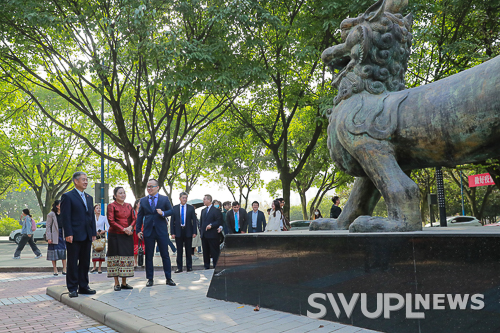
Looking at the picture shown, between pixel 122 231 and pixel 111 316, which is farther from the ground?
pixel 122 231

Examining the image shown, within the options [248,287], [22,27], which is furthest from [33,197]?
[248,287]

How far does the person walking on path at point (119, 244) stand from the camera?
7477 mm

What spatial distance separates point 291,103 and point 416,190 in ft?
37.3

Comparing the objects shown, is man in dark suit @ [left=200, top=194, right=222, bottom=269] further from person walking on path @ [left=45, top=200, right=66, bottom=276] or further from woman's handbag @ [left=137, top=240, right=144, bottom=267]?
person walking on path @ [left=45, top=200, right=66, bottom=276]

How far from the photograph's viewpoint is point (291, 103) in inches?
606

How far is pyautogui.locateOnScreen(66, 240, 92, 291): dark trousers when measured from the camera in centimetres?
689

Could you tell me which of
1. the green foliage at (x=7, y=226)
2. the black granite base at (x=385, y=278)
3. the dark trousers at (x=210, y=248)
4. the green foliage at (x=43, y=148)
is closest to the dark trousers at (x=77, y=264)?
the black granite base at (x=385, y=278)

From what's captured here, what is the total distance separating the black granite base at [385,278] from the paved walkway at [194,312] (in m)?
0.22

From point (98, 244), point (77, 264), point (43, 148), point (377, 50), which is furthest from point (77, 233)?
point (43, 148)

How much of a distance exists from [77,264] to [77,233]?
0.56 meters

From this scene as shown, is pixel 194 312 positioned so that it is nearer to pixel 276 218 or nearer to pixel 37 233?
pixel 276 218

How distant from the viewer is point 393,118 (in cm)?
449

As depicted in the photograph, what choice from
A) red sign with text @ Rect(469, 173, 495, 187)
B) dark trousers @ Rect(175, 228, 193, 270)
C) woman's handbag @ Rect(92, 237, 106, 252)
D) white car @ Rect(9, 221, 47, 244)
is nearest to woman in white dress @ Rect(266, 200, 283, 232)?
dark trousers @ Rect(175, 228, 193, 270)

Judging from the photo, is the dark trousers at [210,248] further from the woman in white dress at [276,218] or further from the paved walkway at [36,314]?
the paved walkway at [36,314]
